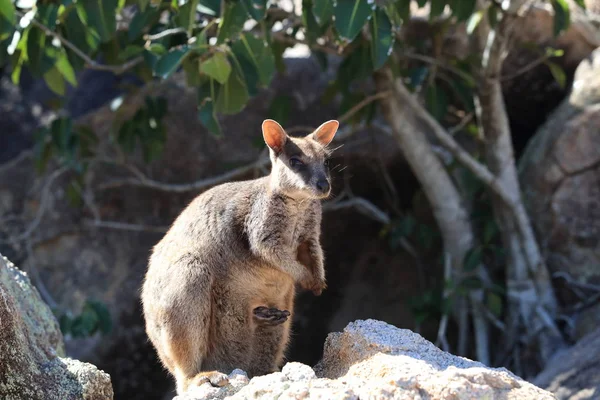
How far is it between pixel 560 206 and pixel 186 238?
4.74 metres

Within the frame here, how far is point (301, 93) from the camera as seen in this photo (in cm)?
1051

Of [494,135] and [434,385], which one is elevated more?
[434,385]

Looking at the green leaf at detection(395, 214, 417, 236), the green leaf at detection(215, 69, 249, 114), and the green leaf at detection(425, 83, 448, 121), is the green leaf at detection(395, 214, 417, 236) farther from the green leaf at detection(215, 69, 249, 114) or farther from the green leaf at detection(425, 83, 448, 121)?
the green leaf at detection(215, 69, 249, 114)

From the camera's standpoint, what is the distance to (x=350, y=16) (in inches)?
252

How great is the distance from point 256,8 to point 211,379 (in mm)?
3044

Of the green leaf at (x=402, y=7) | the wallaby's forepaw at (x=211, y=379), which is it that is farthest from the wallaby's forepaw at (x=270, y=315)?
the green leaf at (x=402, y=7)

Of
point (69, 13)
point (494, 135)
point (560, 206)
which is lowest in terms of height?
point (560, 206)

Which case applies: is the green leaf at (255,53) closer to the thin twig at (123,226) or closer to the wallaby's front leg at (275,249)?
the wallaby's front leg at (275,249)

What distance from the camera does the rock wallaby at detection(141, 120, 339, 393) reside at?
5141mm

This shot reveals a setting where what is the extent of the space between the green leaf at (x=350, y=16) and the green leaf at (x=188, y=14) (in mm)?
1034

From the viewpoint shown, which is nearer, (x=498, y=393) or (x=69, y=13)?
(x=498, y=393)

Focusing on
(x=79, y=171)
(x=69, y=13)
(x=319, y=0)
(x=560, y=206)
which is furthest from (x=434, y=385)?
(x=79, y=171)

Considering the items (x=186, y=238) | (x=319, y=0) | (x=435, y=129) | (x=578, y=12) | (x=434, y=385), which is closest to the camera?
(x=434, y=385)

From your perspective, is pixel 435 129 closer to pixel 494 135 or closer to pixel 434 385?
pixel 494 135
